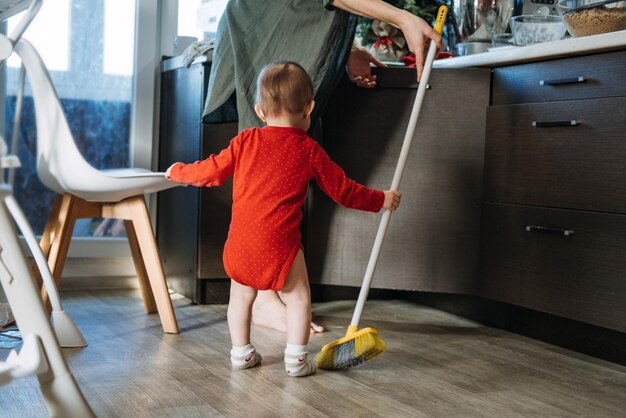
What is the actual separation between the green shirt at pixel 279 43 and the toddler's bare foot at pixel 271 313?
19.2 inches

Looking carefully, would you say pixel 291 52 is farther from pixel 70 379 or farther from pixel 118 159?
pixel 70 379

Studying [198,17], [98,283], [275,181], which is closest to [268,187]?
[275,181]

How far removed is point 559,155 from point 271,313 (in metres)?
0.88

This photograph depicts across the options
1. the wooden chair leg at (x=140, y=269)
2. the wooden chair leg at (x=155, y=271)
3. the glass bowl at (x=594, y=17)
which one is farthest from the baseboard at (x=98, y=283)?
the glass bowl at (x=594, y=17)

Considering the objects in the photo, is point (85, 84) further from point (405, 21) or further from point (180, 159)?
point (405, 21)

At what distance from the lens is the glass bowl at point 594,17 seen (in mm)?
2137

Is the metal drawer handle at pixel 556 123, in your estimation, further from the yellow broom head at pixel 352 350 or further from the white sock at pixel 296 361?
the white sock at pixel 296 361

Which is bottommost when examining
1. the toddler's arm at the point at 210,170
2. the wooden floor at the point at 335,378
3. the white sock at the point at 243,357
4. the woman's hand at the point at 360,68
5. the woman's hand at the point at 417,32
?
the wooden floor at the point at 335,378

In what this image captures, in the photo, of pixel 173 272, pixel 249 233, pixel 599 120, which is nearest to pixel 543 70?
pixel 599 120

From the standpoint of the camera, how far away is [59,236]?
2258 millimetres

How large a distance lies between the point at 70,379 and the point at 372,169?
140 cm

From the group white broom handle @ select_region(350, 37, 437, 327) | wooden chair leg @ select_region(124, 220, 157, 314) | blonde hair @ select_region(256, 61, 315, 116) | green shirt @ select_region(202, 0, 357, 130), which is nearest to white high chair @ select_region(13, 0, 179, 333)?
wooden chair leg @ select_region(124, 220, 157, 314)

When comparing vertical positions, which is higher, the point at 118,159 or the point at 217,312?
the point at 118,159

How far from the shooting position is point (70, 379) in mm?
1234
